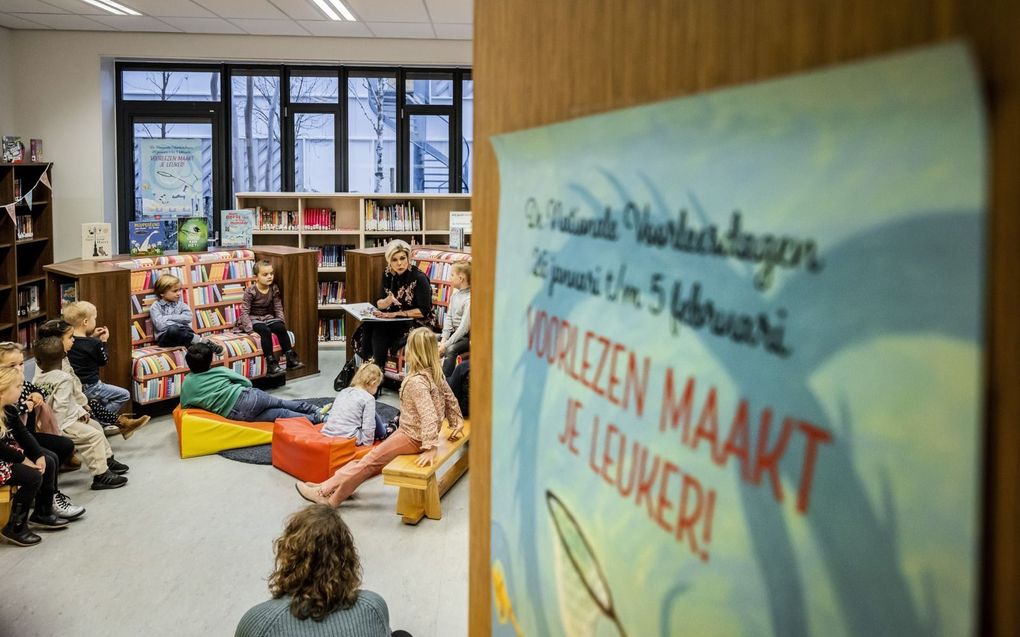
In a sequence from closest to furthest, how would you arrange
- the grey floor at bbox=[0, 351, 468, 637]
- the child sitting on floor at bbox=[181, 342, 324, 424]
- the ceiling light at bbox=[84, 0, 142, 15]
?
the grey floor at bbox=[0, 351, 468, 637]
the child sitting on floor at bbox=[181, 342, 324, 424]
the ceiling light at bbox=[84, 0, 142, 15]

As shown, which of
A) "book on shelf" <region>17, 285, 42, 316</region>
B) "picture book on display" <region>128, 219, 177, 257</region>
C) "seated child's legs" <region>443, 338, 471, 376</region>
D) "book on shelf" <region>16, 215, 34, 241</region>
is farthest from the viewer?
"book on shelf" <region>16, 215, 34, 241</region>

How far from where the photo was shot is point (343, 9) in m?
9.34

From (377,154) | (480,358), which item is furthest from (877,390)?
(377,154)

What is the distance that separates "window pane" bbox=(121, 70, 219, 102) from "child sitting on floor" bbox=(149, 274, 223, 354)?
15.5ft

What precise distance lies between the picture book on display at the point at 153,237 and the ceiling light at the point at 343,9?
2.75 meters

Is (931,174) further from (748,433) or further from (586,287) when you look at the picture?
(586,287)

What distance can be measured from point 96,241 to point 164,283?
74 cm

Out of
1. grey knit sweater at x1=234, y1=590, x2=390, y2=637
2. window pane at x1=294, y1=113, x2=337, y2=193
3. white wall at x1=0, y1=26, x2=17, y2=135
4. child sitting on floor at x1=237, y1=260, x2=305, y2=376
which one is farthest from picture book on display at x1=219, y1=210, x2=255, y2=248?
grey knit sweater at x1=234, y1=590, x2=390, y2=637

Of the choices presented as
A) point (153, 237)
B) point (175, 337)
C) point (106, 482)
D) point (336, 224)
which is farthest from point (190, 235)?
point (106, 482)

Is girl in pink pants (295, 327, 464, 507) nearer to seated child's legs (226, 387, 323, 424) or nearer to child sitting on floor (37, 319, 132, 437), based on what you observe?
seated child's legs (226, 387, 323, 424)

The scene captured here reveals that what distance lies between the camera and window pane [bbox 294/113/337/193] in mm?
11359

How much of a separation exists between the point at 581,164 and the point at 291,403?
613 cm

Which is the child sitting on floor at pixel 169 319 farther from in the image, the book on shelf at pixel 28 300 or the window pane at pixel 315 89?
the window pane at pixel 315 89

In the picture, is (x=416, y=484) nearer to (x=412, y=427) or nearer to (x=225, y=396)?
(x=412, y=427)
